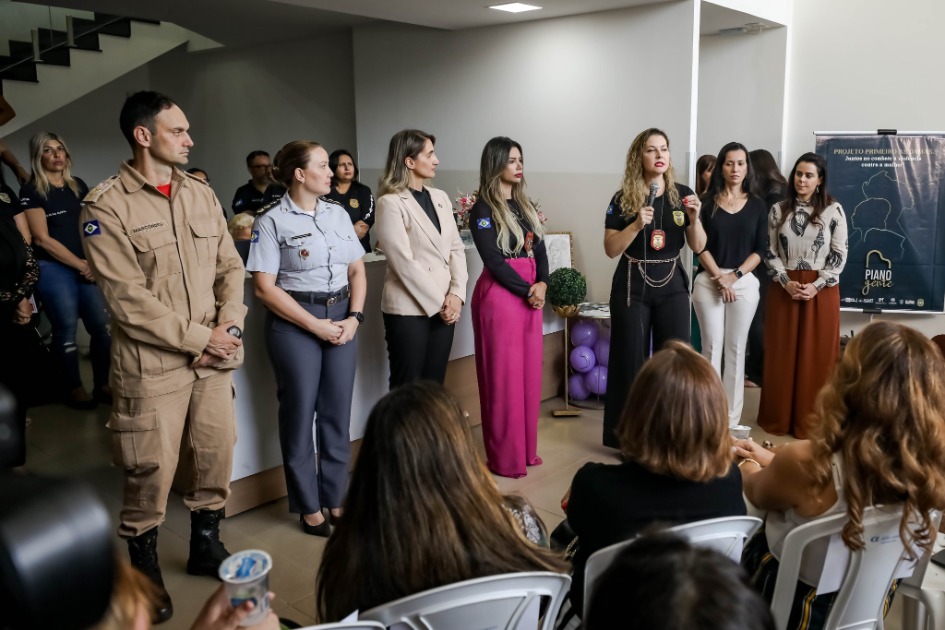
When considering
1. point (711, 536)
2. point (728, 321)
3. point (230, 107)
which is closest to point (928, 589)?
point (711, 536)

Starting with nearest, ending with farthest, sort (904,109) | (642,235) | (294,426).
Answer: (294,426) < (642,235) < (904,109)

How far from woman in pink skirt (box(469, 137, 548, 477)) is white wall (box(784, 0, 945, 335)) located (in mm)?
2966

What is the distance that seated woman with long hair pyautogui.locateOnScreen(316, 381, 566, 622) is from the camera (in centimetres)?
148

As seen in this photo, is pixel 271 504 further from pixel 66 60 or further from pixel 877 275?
pixel 66 60

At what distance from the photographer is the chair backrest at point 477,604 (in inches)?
55.2

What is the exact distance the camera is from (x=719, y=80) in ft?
20.1

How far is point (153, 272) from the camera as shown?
268 cm

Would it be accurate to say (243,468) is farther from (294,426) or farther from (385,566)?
(385,566)

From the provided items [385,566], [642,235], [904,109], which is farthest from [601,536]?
[904,109]

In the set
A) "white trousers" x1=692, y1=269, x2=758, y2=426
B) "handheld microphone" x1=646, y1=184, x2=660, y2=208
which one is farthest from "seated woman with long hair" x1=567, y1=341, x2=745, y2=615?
"white trousers" x1=692, y1=269, x2=758, y2=426

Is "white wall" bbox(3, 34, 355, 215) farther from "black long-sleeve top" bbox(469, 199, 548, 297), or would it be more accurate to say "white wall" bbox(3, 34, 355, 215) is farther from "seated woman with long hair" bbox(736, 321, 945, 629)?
"seated woman with long hair" bbox(736, 321, 945, 629)

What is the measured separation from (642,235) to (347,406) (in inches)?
67.4

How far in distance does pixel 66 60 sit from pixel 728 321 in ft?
20.8

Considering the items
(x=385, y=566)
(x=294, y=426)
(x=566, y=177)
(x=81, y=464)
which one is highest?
(x=566, y=177)
